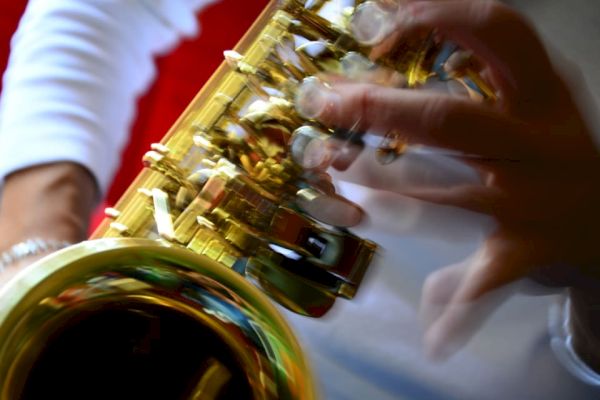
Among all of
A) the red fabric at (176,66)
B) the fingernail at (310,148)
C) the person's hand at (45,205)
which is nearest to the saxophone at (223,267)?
the fingernail at (310,148)

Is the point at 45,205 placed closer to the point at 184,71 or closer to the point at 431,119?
the point at 431,119

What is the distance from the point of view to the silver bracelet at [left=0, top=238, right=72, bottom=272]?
0.57 metres

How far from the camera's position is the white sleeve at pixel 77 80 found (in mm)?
646

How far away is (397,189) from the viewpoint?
46 cm

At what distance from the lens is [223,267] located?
0.42m

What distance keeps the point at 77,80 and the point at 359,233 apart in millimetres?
380

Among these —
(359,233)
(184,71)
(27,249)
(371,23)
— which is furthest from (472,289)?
(184,71)

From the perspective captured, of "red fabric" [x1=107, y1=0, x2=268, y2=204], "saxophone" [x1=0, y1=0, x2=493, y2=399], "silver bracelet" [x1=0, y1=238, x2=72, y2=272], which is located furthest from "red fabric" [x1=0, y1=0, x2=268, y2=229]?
"saxophone" [x1=0, y1=0, x2=493, y2=399]

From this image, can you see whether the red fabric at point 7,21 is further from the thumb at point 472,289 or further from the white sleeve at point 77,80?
the thumb at point 472,289

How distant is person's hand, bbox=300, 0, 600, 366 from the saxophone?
0.04 m

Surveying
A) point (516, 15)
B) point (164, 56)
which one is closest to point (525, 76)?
point (516, 15)

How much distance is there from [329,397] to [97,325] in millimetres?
234

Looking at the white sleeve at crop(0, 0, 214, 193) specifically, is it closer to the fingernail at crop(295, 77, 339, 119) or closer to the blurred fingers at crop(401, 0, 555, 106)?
the fingernail at crop(295, 77, 339, 119)

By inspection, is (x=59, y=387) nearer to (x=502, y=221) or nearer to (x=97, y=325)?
(x=97, y=325)
